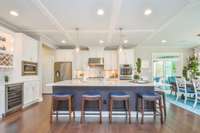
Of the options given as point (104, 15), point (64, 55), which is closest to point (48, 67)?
point (64, 55)

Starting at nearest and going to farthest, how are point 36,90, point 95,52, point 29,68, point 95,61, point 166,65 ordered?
point 29,68
point 36,90
point 95,61
point 95,52
point 166,65

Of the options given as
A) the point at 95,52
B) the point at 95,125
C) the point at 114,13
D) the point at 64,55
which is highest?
the point at 114,13

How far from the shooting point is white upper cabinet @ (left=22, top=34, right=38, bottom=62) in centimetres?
529

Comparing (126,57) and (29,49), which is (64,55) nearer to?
(29,49)

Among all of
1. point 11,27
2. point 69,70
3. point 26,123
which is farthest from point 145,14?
point 69,70

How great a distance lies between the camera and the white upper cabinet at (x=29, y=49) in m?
5.29

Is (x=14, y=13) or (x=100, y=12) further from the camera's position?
(x=14, y=13)

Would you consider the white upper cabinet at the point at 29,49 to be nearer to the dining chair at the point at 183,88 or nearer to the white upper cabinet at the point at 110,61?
the white upper cabinet at the point at 110,61

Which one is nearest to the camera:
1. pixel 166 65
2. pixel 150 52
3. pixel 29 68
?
pixel 29 68

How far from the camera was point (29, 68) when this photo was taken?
5637 millimetres

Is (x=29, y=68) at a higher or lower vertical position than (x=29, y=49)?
lower

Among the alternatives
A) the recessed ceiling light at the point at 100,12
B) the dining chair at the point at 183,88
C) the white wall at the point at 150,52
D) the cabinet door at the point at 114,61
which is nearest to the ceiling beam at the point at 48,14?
the recessed ceiling light at the point at 100,12

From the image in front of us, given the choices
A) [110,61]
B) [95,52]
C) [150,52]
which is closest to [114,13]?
[95,52]

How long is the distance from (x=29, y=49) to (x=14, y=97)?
183 centimetres
